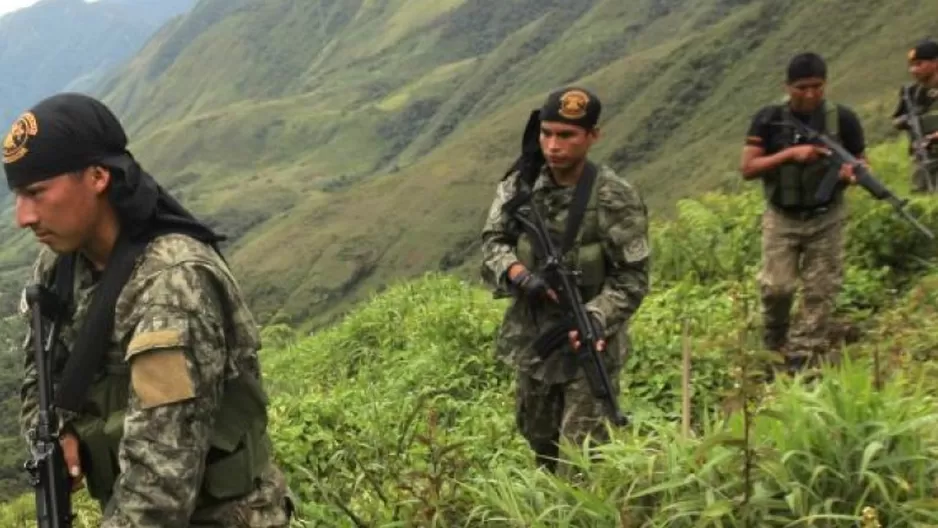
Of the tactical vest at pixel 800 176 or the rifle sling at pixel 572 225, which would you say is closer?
the rifle sling at pixel 572 225

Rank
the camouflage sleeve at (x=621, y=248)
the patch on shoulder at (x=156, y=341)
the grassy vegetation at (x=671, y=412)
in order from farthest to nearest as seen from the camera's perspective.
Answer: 1. the camouflage sleeve at (x=621, y=248)
2. the grassy vegetation at (x=671, y=412)
3. the patch on shoulder at (x=156, y=341)

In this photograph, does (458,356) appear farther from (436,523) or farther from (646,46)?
(646,46)

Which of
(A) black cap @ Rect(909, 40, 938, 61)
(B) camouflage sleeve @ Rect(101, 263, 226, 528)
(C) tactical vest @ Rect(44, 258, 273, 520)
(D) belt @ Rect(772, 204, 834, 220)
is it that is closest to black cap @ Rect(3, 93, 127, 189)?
(B) camouflage sleeve @ Rect(101, 263, 226, 528)

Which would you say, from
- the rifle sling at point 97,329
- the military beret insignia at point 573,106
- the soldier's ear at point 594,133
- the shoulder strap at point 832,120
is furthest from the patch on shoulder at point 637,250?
the rifle sling at point 97,329

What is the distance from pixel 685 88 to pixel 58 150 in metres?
114

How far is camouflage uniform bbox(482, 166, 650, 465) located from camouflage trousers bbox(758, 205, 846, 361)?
5.69 feet

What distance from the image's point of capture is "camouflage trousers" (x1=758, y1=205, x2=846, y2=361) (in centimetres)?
529

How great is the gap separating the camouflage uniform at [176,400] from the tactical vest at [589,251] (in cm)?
184

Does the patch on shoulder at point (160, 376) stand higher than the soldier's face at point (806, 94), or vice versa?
the patch on shoulder at point (160, 376)

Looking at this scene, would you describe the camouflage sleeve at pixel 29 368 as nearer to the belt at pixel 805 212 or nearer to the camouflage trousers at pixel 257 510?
the camouflage trousers at pixel 257 510

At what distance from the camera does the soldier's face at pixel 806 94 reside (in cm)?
504

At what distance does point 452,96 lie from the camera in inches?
7052

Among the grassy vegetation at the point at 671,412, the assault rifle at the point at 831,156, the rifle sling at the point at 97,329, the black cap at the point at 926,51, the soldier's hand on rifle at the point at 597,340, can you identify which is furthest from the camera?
the black cap at the point at 926,51

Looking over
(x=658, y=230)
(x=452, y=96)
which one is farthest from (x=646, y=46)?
(x=658, y=230)
